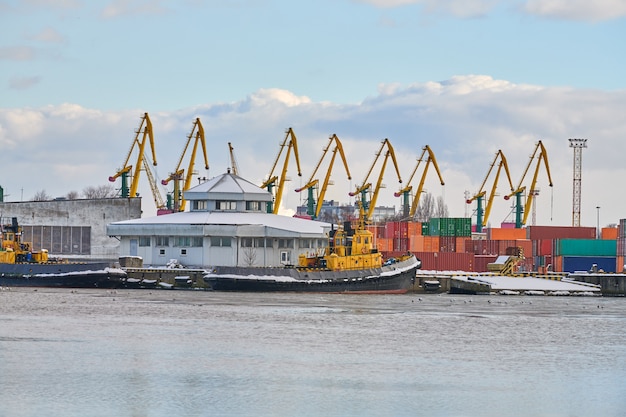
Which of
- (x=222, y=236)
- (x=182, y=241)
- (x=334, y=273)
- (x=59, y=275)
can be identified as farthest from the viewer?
(x=182, y=241)

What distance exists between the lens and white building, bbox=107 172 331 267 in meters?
93.4

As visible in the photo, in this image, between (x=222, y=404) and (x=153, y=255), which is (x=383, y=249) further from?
(x=222, y=404)

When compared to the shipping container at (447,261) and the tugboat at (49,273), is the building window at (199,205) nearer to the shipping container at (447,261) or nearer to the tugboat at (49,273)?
the tugboat at (49,273)

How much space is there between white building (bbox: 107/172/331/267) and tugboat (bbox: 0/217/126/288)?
26.2 ft

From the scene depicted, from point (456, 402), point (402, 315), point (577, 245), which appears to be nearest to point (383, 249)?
point (577, 245)

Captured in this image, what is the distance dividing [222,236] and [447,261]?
20.9 meters

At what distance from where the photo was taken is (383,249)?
11562 centimetres

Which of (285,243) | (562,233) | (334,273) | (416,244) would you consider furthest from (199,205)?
(562,233)

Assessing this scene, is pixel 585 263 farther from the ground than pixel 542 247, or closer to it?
closer to it

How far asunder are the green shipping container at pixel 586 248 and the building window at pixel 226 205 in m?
26.4

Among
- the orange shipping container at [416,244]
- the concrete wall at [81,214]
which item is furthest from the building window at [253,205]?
the orange shipping container at [416,244]

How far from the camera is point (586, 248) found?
10288 cm

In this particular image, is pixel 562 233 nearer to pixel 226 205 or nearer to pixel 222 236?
pixel 226 205

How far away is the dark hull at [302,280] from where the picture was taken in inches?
3147
